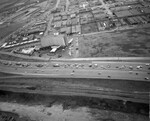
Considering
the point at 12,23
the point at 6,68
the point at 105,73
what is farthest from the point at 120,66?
the point at 12,23

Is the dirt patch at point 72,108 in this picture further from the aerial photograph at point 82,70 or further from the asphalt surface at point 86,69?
the asphalt surface at point 86,69

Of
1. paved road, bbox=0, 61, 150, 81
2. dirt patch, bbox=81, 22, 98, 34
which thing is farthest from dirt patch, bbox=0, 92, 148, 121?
dirt patch, bbox=81, 22, 98, 34

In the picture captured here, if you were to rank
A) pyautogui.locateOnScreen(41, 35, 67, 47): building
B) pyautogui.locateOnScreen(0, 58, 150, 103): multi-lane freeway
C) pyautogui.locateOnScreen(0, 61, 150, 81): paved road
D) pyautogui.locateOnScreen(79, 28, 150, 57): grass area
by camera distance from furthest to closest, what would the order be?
pyautogui.locateOnScreen(41, 35, 67, 47): building < pyautogui.locateOnScreen(79, 28, 150, 57): grass area < pyautogui.locateOnScreen(0, 61, 150, 81): paved road < pyautogui.locateOnScreen(0, 58, 150, 103): multi-lane freeway

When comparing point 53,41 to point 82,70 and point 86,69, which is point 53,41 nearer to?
point 82,70

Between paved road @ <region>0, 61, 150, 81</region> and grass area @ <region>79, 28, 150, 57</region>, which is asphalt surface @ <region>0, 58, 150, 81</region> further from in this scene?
grass area @ <region>79, 28, 150, 57</region>

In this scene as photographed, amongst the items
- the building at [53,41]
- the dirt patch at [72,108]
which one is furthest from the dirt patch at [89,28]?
the dirt patch at [72,108]

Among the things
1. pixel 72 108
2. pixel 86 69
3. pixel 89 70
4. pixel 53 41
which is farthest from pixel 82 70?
pixel 53 41

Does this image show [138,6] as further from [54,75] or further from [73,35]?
[54,75]
